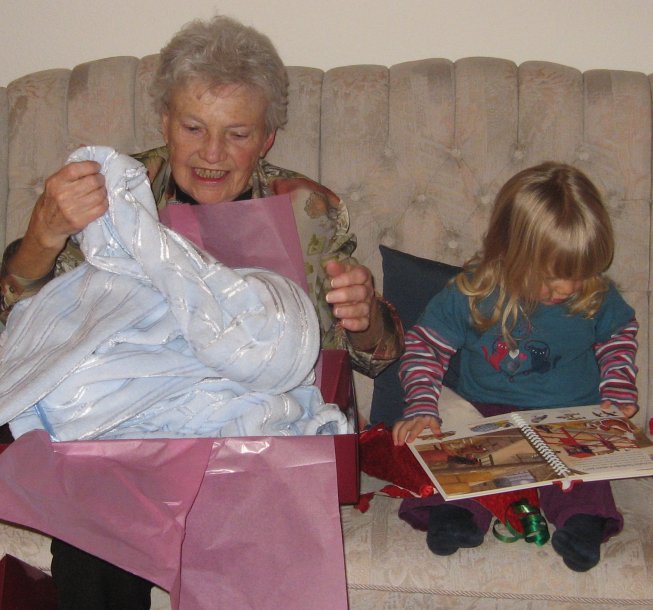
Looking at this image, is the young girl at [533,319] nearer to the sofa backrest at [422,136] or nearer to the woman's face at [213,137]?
the sofa backrest at [422,136]

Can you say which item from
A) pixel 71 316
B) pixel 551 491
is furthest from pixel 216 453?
pixel 551 491

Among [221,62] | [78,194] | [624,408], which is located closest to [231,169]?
[221,62]

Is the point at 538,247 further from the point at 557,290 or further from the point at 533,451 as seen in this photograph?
the point at 533,451

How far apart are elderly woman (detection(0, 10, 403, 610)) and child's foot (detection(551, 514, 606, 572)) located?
42 centimetres

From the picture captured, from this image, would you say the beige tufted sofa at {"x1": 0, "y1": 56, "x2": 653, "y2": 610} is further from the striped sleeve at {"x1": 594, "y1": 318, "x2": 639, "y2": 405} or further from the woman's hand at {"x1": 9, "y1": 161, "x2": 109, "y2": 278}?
the woman's hand at {"x1": 9, "y1": 161, "x2": 109, "y2": 278}

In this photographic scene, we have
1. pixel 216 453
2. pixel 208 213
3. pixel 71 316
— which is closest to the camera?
pixel 216 453

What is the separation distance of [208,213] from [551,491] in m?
0.70

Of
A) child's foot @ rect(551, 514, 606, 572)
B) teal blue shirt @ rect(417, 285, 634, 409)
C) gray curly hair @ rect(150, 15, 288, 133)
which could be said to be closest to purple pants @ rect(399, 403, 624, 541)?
child's foot @ rect(551, 514, 606, 572)

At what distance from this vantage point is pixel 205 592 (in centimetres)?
109

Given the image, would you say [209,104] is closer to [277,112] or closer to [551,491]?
[277,112]

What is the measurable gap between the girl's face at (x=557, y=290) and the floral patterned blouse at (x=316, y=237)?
0.27 metres

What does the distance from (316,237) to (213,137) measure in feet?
0.83

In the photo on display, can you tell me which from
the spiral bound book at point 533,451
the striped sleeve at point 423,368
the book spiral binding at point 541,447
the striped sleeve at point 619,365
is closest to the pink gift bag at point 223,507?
the spiral bound book at point 533,451

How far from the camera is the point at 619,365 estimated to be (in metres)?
1.56
